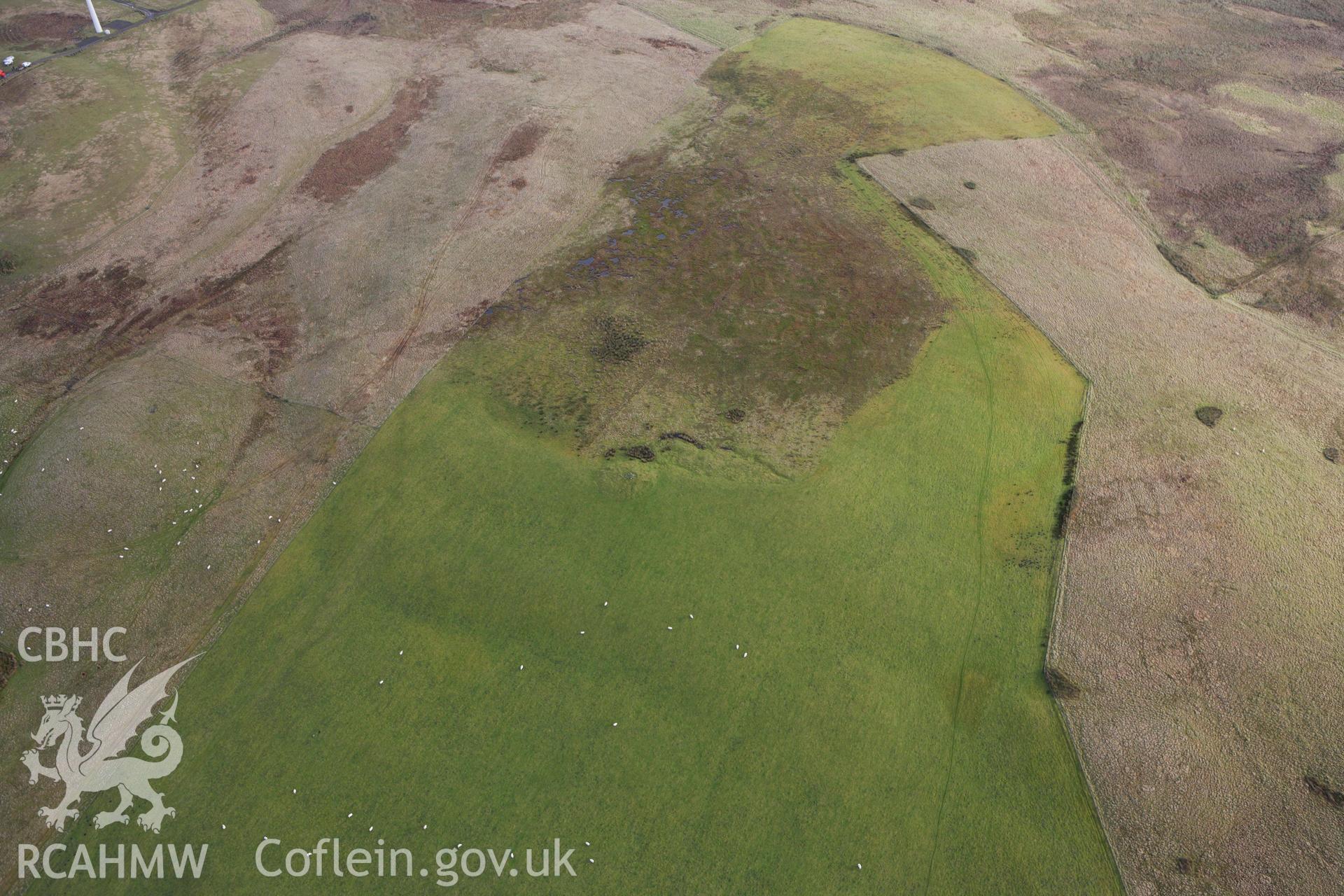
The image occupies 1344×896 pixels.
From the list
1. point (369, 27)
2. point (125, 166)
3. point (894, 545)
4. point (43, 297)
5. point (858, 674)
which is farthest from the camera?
point (369, 27)

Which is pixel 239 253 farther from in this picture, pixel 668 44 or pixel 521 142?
pixel 668 44

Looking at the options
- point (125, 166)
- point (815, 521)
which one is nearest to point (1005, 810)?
point (815, 521)

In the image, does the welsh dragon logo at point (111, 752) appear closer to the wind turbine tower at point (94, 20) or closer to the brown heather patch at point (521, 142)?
the brown heather patch at point (521, 142)

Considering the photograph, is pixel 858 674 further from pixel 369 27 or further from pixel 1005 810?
pixel 369 27

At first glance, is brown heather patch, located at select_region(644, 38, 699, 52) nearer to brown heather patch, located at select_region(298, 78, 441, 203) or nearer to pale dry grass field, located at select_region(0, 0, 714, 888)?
pale dry grass field, located at select_region(0, 0, 714, 888)

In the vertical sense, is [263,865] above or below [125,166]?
below

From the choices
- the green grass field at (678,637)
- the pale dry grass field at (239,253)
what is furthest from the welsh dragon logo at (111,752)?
the pale dry grass field at (239,253)

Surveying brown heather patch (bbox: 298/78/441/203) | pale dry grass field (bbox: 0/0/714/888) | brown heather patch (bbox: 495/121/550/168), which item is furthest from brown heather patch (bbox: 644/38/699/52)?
brown heather patch (bbox: 298/78/441/203)
